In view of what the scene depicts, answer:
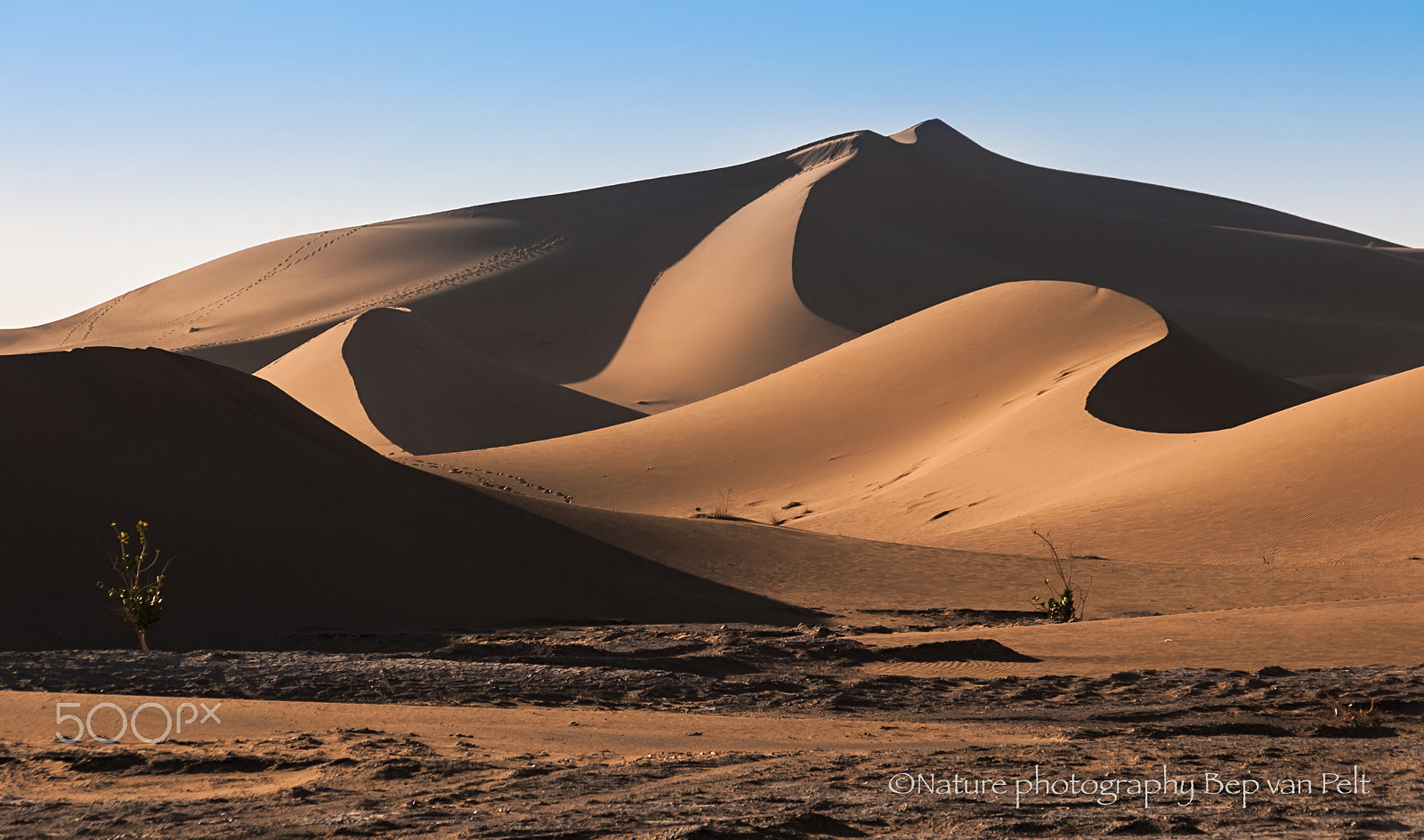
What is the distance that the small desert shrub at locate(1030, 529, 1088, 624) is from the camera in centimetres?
1231

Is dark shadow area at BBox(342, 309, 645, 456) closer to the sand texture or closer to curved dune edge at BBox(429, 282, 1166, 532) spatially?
the sand texture

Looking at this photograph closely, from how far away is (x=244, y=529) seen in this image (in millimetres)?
13172

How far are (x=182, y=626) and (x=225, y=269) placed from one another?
2973 inches

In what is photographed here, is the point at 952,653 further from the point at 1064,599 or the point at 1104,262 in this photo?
the point at 1104,262

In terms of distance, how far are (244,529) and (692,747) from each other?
8.74m

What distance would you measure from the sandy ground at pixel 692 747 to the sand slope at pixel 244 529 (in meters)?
3.58

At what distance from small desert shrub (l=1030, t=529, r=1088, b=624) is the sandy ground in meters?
3.12

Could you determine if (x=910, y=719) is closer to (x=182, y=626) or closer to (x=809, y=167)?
(x=182, y=626)

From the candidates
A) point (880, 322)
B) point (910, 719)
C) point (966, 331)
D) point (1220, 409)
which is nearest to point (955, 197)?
point (880, 322)

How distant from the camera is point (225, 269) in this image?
8088 cm

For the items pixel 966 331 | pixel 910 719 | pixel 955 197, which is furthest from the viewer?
pixel 955 197

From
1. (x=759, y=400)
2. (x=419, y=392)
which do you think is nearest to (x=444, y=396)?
(x=419, y=392)

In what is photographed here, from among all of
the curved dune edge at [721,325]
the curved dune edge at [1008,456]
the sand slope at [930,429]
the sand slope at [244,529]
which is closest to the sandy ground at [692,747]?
the sand slope at [244,529]

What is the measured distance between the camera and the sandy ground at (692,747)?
4.39m
